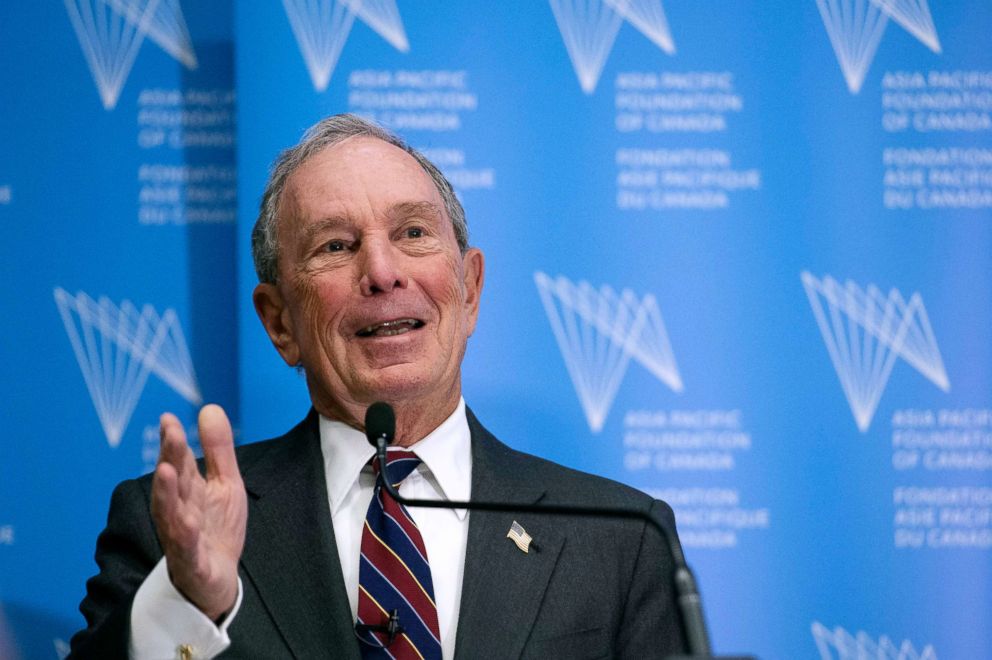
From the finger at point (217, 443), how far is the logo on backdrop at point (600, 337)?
1.24 m

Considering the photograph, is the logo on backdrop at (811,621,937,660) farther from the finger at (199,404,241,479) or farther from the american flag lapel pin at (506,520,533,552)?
the finger at (199,404,241,479)

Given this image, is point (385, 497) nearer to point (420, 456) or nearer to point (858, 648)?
point (420, 456)

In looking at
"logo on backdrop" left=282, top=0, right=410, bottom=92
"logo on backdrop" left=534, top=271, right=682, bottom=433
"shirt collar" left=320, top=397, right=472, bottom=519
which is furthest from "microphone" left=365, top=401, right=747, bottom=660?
"logo on backdrop" left=282, top=0, right=410, bottom=92

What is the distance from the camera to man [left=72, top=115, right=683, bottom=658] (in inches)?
84.5

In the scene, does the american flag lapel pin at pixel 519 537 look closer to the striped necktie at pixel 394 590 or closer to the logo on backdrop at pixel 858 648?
the striped necktie at pixel 394 590

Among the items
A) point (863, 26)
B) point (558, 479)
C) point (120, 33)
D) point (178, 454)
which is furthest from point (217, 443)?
point (863, 26)

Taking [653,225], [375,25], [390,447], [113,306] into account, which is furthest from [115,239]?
[653,225]

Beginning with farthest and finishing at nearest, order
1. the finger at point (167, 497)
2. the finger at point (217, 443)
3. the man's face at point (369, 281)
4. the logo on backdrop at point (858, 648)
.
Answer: the logo on backdrop at point (858, 648) → the man's face at point (369, 281) → the finger at point (217, 443) → the finger at point (167, 497)

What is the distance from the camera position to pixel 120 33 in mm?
2982

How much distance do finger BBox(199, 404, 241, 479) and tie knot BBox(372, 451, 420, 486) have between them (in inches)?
21.0

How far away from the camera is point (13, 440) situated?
2.90m

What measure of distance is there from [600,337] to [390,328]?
0.72 meters

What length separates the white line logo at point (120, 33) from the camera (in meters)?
2.97

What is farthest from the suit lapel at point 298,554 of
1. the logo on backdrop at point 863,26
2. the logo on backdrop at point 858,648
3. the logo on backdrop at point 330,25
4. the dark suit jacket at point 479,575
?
the logo on backdrop at point 863,26
